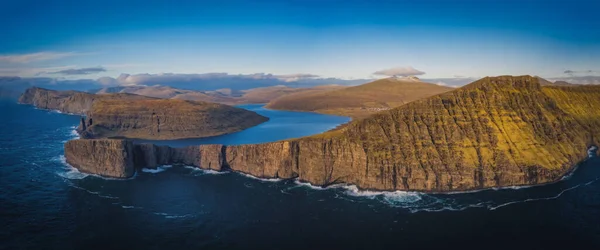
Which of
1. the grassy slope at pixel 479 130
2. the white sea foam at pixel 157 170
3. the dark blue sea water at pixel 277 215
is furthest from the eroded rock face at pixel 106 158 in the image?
the grassy slope at pixel 479 130

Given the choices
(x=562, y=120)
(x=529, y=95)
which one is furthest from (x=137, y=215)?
(x=562, y=120)

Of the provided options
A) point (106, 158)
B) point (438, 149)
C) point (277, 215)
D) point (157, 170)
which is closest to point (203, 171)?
point (157, 170)

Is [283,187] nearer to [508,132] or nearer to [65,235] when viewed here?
[65,235]

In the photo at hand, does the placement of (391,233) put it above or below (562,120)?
below

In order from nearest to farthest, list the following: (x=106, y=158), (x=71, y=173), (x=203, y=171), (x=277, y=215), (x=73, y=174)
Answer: (x=277, y=215) < (x=106, y=158) < (x=73, y=174) < (x=71, y=173) < (x=203, y=171)

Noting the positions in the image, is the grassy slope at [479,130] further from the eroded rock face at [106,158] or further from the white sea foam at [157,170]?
the eroded rock face at [106,158]

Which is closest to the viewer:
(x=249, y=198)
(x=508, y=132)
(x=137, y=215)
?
(x=137, y=215)

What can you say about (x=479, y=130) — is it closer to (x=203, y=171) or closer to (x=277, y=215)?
(x=277, y=215)
